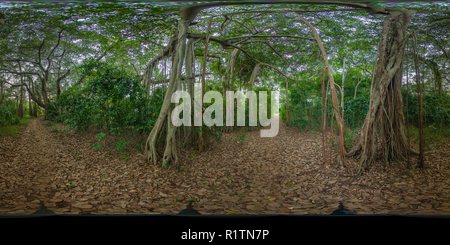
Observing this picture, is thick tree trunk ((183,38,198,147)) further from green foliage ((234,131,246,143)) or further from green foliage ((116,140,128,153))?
green foliage ((116,140,128,153))

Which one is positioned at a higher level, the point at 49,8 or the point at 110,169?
the point at 49,8

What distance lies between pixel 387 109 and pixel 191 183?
2.01 metres

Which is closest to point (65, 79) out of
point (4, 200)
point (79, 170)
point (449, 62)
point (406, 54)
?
point (79, 170)

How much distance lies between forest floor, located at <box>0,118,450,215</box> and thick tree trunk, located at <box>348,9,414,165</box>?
7.1 inches

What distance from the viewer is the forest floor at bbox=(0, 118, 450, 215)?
151 cm

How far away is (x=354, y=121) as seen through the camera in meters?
2.21

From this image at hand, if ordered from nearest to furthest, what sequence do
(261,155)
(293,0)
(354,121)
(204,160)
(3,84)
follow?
1. (293,0)
2. (3,84)
3. (204,160)
4. (261,155)
5. (354,121)

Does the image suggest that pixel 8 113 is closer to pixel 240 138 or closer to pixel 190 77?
pixel 190 77

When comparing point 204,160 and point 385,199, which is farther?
point 204,160

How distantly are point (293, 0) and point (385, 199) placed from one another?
5.32ft

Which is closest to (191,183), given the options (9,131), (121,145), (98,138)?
(121,145)

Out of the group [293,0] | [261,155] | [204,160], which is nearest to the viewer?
[293,0]

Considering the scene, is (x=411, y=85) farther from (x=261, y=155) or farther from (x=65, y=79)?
(x=65, y=79)

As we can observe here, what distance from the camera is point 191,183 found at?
5.79 ft
